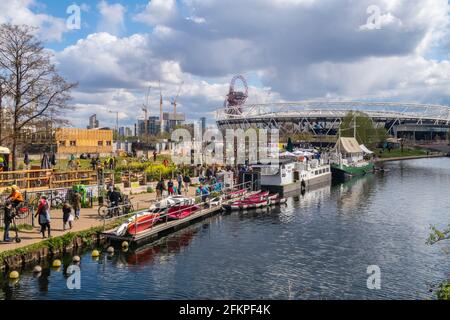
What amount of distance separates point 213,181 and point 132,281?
3007 centimetres

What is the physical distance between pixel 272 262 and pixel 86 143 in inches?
2744

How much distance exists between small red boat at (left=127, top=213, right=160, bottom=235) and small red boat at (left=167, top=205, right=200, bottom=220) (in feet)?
7.07

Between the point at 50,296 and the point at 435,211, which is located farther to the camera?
the point at 435,211

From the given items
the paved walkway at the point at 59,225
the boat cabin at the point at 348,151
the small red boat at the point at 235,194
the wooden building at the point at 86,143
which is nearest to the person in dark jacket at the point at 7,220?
the paved walkway at the point at 59,225

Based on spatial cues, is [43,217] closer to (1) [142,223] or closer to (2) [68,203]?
(1) [142,223]

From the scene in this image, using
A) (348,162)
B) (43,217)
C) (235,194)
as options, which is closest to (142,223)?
(43,217)

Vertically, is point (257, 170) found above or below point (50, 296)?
above

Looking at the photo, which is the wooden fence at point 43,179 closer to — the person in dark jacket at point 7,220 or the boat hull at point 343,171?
the person in dark jacket at point 7,220

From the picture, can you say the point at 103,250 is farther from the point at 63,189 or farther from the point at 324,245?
the point at 324,245

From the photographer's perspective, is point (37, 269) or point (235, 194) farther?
point (235, 194)

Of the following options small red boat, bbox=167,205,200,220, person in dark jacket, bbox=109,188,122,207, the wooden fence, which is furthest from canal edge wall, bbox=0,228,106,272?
the wooden fence

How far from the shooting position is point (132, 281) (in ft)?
78.4

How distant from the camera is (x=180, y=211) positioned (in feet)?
126
